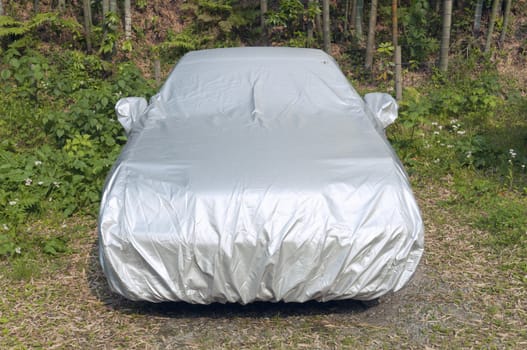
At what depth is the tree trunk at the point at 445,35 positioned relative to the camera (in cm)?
774

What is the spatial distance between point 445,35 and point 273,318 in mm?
5818

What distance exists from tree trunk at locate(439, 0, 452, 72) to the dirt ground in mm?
4638

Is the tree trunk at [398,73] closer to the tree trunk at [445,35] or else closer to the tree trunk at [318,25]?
the tree trunk at [445,35]

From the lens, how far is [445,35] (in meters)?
7.96

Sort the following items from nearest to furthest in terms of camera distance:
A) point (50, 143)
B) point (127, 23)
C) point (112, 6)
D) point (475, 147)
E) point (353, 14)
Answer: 1. point (475, 147)
2. point (50, 143)
3. point (112, 6)
4. point (127, 23)
5. point (353, 14)

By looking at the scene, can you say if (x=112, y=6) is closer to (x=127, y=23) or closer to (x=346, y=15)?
(x=127, y=23)

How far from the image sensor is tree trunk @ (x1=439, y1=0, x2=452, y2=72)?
25.4 ft

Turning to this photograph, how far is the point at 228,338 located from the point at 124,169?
1.19m

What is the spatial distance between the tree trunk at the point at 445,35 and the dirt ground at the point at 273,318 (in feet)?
15.2

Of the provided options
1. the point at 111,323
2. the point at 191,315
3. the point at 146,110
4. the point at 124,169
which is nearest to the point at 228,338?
the point at 191,315

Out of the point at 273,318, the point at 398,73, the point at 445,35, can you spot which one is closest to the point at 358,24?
the point at 445,35

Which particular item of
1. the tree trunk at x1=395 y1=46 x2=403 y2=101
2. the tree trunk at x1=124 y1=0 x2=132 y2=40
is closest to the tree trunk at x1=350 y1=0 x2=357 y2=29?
the tree trunk at x1=395 y1=46 x2=403 y2=101

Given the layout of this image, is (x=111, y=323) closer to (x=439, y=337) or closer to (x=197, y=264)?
(x=197, y=264)

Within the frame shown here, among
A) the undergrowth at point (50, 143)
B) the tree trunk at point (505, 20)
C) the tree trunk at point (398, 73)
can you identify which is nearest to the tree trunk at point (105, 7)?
the undergrowth at point (50, 143)
